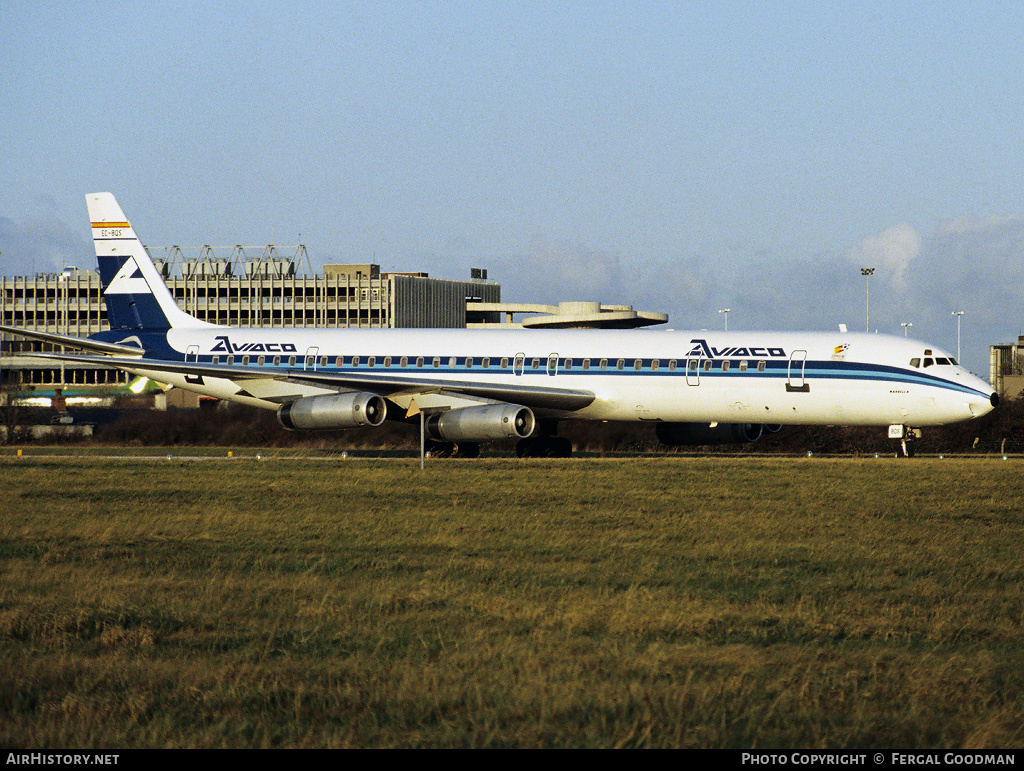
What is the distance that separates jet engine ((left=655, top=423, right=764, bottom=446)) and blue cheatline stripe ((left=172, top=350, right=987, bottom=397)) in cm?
343

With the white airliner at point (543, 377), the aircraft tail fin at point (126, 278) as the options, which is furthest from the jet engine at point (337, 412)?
the aircraft tail fin at point (126, 278)

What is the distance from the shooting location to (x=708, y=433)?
131 feet

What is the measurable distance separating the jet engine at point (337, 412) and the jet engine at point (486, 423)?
80.1 inches

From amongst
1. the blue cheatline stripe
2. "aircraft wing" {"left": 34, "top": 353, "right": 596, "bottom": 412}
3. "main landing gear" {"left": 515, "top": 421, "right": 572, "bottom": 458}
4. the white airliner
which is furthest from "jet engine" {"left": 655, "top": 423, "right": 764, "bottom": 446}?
"aircraft wing" {"left": 34, "top": 353, "right": 596, "bottom": 412}

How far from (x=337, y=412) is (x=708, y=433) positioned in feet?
36.9

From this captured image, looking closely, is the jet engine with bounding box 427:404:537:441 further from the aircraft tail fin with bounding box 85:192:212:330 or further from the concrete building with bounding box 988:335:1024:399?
the concrete building with bounding box 988:335:1024:399

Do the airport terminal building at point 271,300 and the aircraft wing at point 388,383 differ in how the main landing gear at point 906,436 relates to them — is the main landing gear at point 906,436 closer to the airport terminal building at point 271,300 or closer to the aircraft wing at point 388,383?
the aircraft wing at point 388,383

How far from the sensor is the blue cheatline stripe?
3559 cm

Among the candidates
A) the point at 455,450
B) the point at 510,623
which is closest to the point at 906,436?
the point at 455,450

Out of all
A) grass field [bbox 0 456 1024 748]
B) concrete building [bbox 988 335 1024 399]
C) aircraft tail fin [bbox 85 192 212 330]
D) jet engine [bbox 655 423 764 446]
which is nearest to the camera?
grass field [bbox 0 456 1024 748]

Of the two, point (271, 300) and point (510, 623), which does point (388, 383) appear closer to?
point (510, 623)
